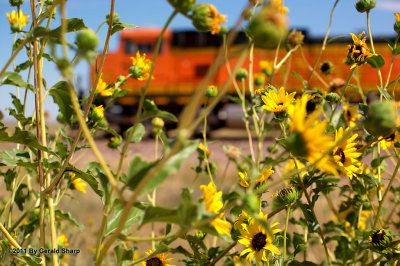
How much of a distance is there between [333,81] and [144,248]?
1347 mm

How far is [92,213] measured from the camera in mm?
2785

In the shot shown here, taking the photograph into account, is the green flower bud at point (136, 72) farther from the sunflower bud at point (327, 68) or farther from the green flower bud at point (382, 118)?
the sunflower bud at point (327, 68)

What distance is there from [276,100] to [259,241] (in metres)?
0.28

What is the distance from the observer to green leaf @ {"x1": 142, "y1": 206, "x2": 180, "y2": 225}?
1.38ft

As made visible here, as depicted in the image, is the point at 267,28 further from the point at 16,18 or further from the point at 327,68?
the point at 327,68

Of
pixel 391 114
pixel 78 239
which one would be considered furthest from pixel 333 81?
pixel 78 239

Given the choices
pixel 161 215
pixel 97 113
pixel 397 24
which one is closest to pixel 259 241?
pixel 161 215

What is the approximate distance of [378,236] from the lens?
30.0 inches

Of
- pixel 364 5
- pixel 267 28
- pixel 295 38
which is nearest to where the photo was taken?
pixel 267 28

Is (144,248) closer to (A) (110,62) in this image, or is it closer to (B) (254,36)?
(B) (254,36)

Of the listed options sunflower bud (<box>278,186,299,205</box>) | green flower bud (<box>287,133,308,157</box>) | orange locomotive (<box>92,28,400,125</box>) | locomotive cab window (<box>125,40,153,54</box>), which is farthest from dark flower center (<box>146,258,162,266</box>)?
locomotive cab window (<box>125,40,153,54</box>)

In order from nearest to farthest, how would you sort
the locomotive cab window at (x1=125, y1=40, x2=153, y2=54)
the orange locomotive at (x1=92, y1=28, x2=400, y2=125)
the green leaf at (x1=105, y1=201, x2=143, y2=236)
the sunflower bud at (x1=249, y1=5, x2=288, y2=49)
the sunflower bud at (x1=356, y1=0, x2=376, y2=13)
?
the sunflower bud at (x1=249, y1=5, x2=288, y2=49) < the green leaf at (x1=105, y1=201, x2=143, y2=236) < the sunflower bud at (x1=356, y1=0, x2=376, y2=13) < the orange locomotive at (x1=92, y1=28, x2=400, y2=125) < the locomotive cab window at (x1=125, y1=40, x2=153, y2=54)

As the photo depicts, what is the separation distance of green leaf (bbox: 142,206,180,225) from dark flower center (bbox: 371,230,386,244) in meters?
0.53

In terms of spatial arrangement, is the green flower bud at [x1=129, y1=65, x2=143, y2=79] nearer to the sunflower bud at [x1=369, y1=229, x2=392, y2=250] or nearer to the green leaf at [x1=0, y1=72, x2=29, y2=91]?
the green leaf at [x1=0, y1=72, x2=29, y2=91]
